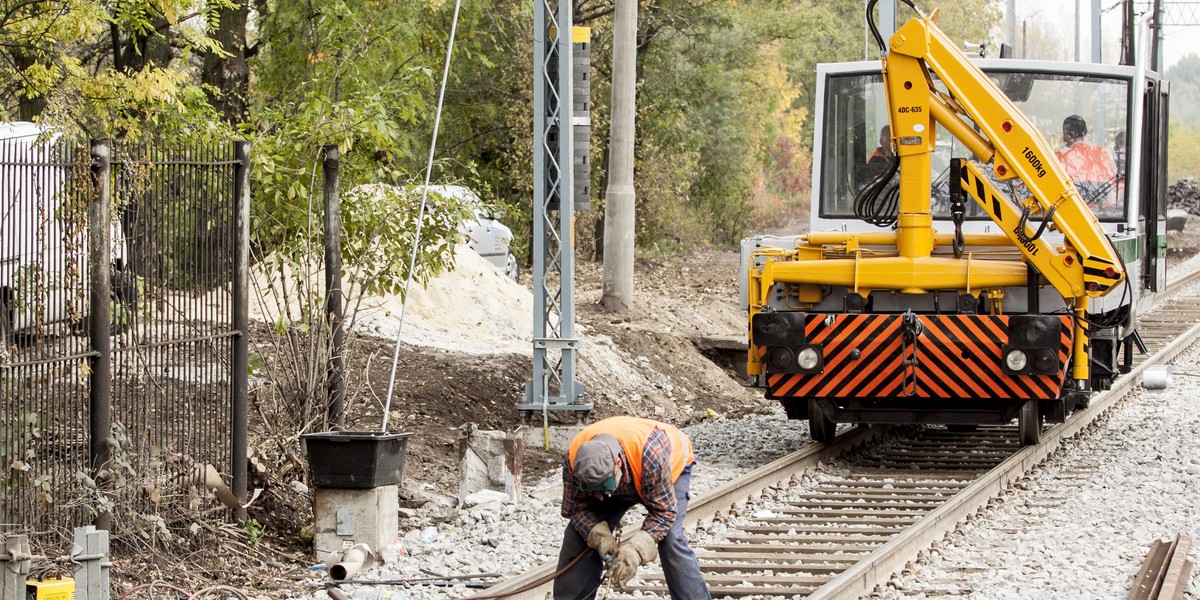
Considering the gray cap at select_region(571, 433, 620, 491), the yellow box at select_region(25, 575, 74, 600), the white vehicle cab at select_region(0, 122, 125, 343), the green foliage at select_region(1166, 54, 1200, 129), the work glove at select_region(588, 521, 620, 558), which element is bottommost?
the yellow box at select_region(25, 575, 74, 600)

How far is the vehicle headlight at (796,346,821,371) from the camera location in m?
11.4

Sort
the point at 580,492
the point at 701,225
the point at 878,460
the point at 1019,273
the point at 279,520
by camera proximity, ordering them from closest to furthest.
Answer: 1. the point at 580,492
2. the point at 279,520
3. the point at 1019,273
4. the point at 878,460
5. the point at 701,225

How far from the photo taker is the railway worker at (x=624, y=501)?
237 inches

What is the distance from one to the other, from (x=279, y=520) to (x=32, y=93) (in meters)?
5.99

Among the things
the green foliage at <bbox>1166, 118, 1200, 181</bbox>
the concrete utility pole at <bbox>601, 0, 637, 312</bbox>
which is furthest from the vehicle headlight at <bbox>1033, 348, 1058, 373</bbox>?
the green foliage at <bbox>1166, 118, 1200, 181</bbox>

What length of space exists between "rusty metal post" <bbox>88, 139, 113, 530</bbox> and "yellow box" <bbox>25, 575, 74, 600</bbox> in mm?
759

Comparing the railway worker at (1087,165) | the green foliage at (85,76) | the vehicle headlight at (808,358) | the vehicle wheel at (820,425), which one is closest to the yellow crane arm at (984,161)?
the vehicle headlight at (808,358)

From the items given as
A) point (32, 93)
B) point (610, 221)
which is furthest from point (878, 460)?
point (610, 221)

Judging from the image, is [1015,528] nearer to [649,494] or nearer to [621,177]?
[649,494]

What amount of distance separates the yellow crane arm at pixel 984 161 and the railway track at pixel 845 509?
67.5 inches

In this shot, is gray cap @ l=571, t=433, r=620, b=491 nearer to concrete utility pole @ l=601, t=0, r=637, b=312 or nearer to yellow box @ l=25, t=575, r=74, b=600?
yellow box @ l=25, t=575, r=74, b=600

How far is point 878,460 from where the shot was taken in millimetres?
12414

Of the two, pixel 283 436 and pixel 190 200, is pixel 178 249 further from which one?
pixel 283 436

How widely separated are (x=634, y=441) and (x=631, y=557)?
18.9 inches
